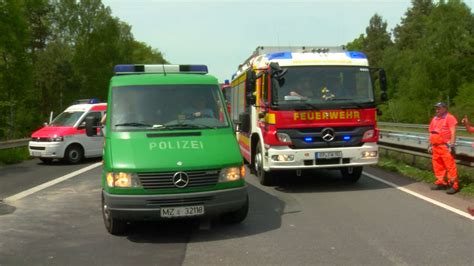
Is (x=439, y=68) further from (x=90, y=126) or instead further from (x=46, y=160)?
(x=90, y=126)

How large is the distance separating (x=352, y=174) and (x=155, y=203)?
617cm

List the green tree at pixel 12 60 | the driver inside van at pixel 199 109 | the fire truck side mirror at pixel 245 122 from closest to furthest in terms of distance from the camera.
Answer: the driver inside van at pixel 199 109
the fire truck side mirror at pixel 245 122
the green tree at pixel 12 60

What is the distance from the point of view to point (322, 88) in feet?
34.3

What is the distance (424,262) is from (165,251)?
2.90 metres

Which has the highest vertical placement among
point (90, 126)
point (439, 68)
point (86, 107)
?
point (439, 68)

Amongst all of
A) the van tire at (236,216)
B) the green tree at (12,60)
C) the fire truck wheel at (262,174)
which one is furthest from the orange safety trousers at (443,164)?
the green tree at (12,60)

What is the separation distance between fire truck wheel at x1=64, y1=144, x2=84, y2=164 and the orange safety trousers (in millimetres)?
11226

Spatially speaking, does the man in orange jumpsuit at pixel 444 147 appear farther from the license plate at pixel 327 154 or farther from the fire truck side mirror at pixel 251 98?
the fire truck side mirror at pixel 251 98

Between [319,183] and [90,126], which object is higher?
[90,126]

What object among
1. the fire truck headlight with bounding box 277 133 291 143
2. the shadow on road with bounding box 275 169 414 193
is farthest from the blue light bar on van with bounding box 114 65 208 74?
the shadow on road with bounding box 275 169 414 193

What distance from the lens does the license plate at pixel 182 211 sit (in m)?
6.60

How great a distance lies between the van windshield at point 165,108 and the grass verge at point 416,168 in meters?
5.08

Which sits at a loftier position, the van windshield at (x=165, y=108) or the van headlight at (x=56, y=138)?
the van windshield at (x=165, y=108)

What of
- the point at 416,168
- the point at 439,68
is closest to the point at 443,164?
the point at 416,168
